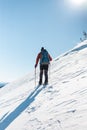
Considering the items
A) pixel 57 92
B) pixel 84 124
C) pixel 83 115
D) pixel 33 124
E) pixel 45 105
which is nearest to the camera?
pixel 84 124

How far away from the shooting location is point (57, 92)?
11.7 meters

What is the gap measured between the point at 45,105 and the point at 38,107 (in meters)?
0.31

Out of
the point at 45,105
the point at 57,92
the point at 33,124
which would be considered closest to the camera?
the point at 33,124

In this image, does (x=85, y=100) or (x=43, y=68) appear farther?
(x=43, y=68)

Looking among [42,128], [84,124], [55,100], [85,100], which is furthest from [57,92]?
[84,124]

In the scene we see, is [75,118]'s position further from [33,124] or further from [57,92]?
[57,92]

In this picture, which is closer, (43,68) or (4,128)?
(4,128)

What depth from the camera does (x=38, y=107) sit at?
1000 centimetres

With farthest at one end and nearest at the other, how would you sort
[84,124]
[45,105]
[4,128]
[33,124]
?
[45,105] → [4,128] → [33,124] → [84,124]

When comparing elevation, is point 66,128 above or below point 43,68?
below

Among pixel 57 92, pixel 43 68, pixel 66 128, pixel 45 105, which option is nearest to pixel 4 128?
pixel 45 105

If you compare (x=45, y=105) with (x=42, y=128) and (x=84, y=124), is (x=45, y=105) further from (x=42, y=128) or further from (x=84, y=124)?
(x=84, y=124)

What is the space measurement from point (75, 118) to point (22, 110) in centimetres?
362

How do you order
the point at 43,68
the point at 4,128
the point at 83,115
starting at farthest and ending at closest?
the point at 43,68 → the point at 4,128 → the point at 83,115
